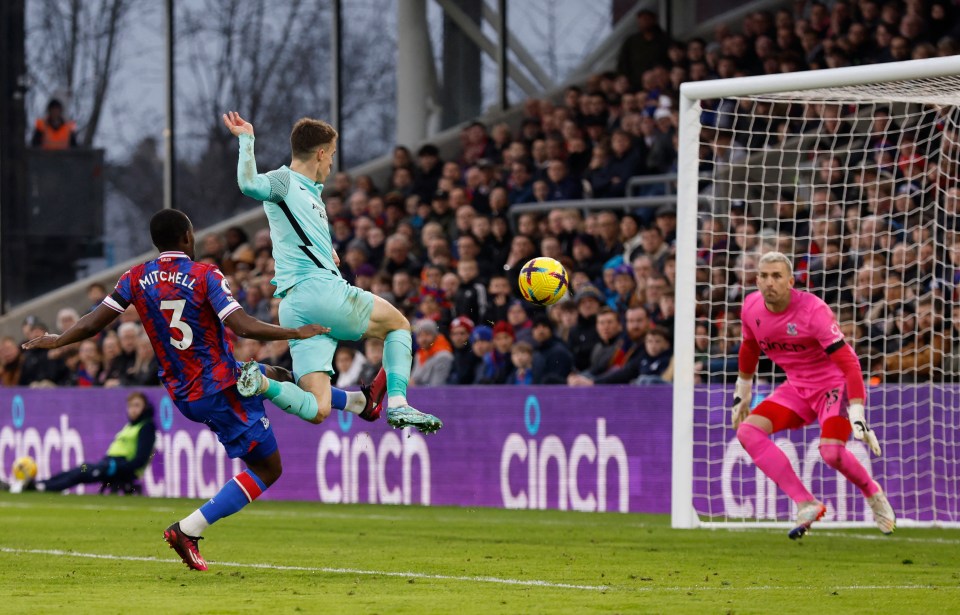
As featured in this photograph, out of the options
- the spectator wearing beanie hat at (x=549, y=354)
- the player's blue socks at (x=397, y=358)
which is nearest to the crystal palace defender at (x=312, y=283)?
the player's blue socks at (x=397, y=358)

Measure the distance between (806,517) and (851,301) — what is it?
12.6ft

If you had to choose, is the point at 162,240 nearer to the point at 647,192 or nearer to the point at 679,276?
the point at 679,276

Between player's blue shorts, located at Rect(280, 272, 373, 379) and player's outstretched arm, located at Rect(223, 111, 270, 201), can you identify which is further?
player's blue shorts, located at Rect(280, 272, 373, 379)

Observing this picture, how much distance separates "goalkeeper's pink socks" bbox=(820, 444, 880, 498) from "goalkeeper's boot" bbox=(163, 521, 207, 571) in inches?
174

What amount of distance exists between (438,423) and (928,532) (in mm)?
5185

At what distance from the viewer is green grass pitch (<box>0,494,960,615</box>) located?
24.5 feet

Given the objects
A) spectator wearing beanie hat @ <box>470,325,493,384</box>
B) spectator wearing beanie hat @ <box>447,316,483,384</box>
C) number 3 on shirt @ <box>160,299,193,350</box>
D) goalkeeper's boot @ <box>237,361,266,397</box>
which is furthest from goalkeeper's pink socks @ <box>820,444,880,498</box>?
spectator wearing beanie hat @ <box>447,316,483,384</box>

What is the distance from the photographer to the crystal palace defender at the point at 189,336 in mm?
8547

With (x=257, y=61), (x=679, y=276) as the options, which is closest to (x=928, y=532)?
(x=679, y=276)

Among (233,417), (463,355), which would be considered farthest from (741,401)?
(463,355)

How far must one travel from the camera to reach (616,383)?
1445cm

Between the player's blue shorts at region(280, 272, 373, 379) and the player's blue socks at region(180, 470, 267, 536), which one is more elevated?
the player's blue shorts at region(280, 272, 373, 379)

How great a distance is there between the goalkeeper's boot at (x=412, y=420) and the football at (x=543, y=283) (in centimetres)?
166

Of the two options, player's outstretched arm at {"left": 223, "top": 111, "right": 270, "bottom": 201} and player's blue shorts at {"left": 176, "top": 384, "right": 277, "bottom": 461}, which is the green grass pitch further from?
player's outstretched arm at {"left": 223, "top": 111, "right": 270, "bottom": 201}
